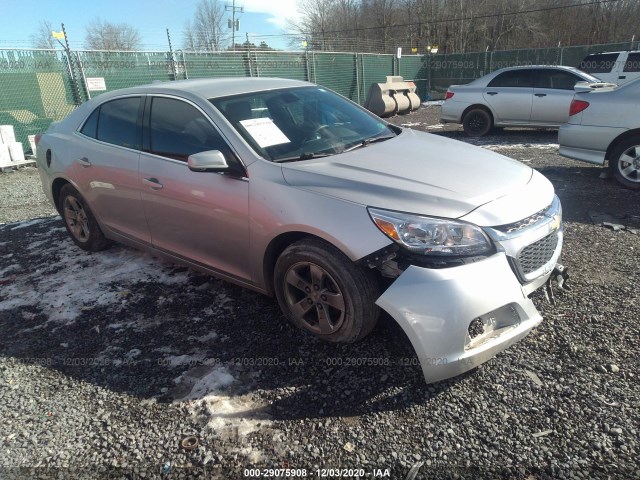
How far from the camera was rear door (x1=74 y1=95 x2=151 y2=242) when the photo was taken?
12.4ft

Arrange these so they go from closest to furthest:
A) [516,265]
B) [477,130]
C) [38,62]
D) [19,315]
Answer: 1. [516,265]
2. [19,315]
3. [38,62]
4. [477,130]

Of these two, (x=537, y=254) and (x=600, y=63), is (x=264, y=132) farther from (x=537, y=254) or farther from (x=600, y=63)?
(x=600, y=63)

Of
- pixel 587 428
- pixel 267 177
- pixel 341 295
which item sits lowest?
pixel 587 428

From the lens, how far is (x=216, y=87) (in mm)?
3576

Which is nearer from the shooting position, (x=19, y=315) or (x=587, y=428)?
(x=587, y=428)

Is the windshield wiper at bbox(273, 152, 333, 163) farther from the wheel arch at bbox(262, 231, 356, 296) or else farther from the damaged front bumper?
the damaged front bumper

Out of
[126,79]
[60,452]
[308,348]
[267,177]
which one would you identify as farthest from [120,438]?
[126,79]

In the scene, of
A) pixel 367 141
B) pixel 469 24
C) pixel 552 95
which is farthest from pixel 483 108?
pixel 469 24

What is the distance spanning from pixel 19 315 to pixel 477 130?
1047 centimetres

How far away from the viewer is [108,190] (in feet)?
13.2

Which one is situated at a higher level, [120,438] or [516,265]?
[516,265]

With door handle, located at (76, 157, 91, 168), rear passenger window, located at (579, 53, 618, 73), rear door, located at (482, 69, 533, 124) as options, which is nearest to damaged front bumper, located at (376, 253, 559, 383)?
door handle, located at (76, 157, 91, 168)

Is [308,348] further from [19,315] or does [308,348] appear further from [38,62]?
[38,62]

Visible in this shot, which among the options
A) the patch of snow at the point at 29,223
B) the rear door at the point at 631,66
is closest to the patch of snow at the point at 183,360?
the patch of snow at the point at 29,223
